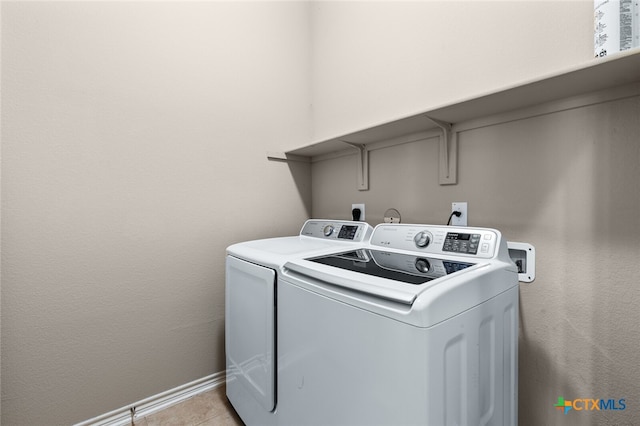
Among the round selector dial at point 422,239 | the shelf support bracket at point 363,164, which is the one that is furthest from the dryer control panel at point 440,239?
the shelf support bracket at point 363,164

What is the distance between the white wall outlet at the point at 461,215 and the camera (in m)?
1.34

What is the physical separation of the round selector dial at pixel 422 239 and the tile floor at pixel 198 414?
51.3 inches

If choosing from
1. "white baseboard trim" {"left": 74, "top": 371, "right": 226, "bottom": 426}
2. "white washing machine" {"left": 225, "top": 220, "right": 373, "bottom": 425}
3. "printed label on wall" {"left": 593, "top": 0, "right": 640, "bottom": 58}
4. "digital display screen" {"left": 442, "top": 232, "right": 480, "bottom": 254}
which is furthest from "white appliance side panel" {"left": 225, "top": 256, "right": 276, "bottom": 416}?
"printed label on wall" {"left": 593, "top": 0, "right": 640, "bottom": 58}

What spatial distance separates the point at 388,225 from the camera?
141 centimetres

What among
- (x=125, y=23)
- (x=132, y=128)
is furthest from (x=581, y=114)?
(x=125, y=23)

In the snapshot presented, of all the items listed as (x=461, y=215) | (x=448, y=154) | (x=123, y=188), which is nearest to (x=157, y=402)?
(x=123, y=188)

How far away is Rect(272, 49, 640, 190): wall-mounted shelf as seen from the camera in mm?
846

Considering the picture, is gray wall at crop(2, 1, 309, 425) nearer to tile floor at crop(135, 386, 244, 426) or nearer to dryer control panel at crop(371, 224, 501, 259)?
tile floor at crop(135, 386, 244, 426)

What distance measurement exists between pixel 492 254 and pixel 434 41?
45.5 inches

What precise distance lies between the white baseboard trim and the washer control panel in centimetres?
107

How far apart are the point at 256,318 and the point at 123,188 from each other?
966mm

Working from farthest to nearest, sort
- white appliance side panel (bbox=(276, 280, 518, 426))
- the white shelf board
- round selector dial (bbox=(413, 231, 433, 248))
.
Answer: round selector dial (bbox=(413, 231, 433, 248)) → the white shelf board → white appliance side panel (bbox=(276, 280, 518, 426))

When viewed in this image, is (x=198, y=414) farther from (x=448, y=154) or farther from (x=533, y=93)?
(x=533, y=93)

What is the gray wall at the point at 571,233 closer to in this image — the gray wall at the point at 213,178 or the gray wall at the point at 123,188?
the gray wall at the point at 213,178
